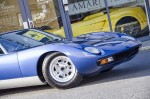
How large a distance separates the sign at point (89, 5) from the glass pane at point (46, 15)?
45 centimetres

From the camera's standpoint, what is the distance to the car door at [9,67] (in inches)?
258

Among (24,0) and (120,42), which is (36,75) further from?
(24,0)

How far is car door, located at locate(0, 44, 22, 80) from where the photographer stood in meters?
6.55

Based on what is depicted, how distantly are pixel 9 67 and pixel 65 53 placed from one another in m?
1.01

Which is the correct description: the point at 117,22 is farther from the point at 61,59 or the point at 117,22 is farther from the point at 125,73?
the point at 61,59

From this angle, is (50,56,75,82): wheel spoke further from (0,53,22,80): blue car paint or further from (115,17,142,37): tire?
(115,17,142,37): tire

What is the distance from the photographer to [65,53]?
621 centimetres

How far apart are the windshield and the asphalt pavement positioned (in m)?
0.76

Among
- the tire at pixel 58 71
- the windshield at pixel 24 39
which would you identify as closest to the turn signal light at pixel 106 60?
the tire at pixel 58 71

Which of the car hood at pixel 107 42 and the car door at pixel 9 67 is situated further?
the car door at pixel 9 67

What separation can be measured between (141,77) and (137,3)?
5581mm

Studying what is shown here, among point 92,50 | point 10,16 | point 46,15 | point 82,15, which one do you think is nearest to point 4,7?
point 10,16

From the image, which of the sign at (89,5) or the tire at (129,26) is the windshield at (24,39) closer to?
the sign at (89,5)

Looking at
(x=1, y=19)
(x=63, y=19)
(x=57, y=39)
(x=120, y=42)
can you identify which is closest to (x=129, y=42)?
(x=120, y=42)
